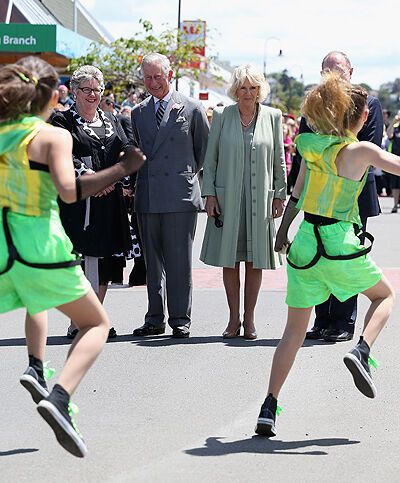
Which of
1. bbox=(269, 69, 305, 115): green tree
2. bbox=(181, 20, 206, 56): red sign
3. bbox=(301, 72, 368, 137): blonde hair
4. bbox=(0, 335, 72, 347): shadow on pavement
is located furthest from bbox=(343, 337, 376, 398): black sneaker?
bbox=(269, 69, 305, 115): green tree

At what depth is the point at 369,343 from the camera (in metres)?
6.00

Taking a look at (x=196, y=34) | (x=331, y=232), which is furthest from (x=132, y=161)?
(x=196, y=34)

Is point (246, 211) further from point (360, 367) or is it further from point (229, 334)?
point (360, 367)

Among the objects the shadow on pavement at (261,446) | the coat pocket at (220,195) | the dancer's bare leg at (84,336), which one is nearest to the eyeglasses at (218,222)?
the coat pocket at (220,195)

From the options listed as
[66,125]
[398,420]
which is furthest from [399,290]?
[398,420]

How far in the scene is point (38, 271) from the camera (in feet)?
16.8

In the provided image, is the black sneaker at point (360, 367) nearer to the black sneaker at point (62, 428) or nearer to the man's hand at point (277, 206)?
the black sneaker at point (62, 428)

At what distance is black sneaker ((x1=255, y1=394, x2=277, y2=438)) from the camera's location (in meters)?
5.99

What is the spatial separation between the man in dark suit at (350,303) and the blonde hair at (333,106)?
258cm

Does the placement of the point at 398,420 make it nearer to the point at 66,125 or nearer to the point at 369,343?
the point at 369,343

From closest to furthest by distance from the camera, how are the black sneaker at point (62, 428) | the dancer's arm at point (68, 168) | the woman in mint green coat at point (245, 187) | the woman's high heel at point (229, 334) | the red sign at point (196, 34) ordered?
the black sneaker at point (62, 428)
the dancer's arm at point (68, 168)
the woman in mint green coat at point (245, 187)
the woman's high heel at point (229, 334)
the red sign at point (196, 34)

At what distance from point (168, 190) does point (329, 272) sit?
334 centimetres

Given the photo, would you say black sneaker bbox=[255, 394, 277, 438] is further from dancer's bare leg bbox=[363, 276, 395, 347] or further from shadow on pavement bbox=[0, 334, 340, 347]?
shadow on pavement bbox=[0, 334, 340, 347]

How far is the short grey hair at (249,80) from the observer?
29.0 ft
